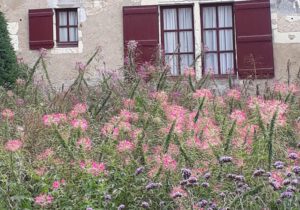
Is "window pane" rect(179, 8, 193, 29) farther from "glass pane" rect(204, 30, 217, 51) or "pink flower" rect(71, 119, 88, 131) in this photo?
"pink flower" rect(71, 119, 88, 131)

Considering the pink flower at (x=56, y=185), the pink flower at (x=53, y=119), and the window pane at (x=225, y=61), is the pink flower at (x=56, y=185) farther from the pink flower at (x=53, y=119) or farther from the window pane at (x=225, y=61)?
the window pane at (x=225, y=61)

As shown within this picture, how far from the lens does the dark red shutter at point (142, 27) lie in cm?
1082

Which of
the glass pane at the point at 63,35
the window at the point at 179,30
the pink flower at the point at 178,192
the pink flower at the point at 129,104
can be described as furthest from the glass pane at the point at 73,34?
the pink flower at the point at 178,192

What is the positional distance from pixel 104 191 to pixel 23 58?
809 centimetres

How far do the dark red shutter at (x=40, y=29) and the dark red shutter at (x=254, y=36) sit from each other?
147 inches

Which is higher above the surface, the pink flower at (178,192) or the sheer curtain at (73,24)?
the sheer curtain at (73,24)

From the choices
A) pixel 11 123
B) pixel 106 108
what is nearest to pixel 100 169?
pixel 11 123

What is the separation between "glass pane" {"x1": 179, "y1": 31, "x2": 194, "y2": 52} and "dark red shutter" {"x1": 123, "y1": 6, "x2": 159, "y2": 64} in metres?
0.54

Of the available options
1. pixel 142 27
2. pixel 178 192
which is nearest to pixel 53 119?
pixel 178 192

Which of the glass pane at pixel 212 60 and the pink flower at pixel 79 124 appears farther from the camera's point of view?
the glass pane at pixel 212 60

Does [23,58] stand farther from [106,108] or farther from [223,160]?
[223,160]

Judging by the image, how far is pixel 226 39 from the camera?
1105 cm

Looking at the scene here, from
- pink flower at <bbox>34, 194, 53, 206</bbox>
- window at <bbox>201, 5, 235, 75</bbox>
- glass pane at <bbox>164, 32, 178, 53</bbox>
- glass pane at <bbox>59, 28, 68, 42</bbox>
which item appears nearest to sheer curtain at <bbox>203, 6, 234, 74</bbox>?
window at <bbox>201, 5, 235, 75</bbox>

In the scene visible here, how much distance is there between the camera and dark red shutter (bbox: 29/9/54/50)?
10.9 m
